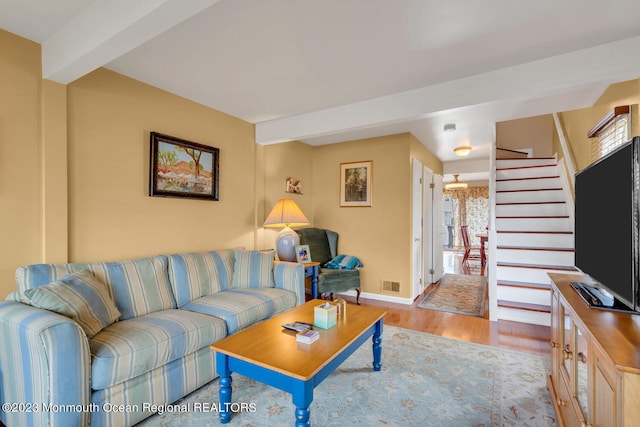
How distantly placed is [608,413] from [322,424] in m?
1.27

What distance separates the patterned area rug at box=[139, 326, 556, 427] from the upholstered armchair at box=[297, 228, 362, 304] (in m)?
1.36

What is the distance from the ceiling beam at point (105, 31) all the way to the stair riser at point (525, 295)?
12.6 ft

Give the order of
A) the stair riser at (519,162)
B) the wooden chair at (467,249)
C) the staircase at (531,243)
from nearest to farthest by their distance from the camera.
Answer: the staircase at (531,243)
the stair riser at (519,162)
the wooden chair at (467,249)

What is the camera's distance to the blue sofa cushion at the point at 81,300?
158cm

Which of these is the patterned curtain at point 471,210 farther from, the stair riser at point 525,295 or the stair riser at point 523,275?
the stair riser at point 525,295

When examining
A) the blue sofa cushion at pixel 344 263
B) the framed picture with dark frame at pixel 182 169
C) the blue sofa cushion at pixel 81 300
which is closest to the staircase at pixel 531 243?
the blue sofa cushion at pixel 344 263

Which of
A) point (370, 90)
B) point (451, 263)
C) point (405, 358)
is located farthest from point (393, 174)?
point (451, 263)

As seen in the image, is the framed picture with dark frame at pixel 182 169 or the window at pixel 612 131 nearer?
the window at pixel 612 131

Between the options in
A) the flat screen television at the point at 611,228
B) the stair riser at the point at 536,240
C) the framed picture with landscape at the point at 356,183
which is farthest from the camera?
the framed picture with landscape at the point at 356,183

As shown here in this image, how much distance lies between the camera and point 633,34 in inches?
75.6

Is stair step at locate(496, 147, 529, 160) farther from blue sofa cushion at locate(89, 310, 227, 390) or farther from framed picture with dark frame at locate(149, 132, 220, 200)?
blue sofa cushion at locate(89, 310, 227, 390)

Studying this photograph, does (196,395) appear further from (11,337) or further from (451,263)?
(451,263)

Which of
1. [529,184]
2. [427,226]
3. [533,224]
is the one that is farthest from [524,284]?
[427,226]

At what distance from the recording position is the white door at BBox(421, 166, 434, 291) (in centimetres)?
480
